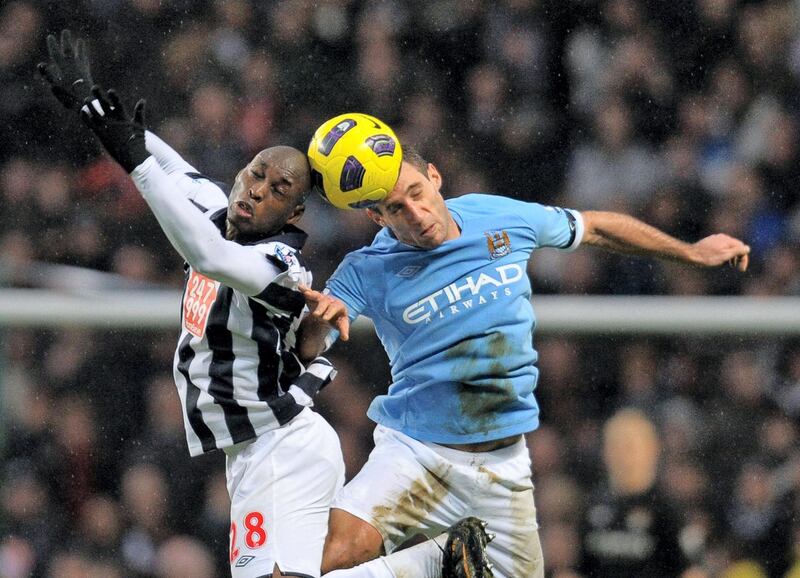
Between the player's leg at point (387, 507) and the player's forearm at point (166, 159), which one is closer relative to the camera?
the player's leg at point (387, 507)

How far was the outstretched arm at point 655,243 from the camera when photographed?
131 inches

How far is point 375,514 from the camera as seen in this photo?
3164 mm

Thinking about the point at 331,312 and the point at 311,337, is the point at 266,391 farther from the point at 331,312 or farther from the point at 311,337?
the point at 331,312

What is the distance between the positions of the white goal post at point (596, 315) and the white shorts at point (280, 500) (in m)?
0.43

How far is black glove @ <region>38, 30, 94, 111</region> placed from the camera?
8.79 ft

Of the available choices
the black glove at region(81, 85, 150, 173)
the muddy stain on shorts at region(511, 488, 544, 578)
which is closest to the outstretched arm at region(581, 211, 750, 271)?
the muddy stain on shorts at region(511, 488, 544, 578)

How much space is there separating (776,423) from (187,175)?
79.9 inches

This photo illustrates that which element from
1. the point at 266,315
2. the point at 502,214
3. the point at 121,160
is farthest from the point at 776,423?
the point at 121,160

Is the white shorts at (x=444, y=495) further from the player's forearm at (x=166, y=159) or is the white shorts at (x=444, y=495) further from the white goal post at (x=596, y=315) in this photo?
the player's forearm at (x=166, y=159)

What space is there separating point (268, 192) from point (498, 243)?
23.8 inches

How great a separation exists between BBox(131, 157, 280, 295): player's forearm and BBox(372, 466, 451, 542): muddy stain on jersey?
2.40ft

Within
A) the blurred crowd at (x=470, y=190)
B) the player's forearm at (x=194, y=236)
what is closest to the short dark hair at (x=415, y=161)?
the player's forearm at (x=194, y=236)

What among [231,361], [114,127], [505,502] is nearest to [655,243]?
[505,502]

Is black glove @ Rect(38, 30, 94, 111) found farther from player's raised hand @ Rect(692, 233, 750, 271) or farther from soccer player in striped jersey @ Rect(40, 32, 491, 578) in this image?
player's raised hand @ Rect(692, 233, 750, 271)
